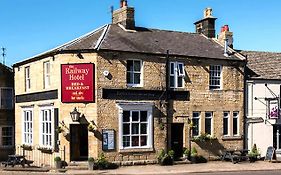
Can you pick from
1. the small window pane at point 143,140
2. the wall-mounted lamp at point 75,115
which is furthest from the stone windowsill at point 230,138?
the wall-mounted lamp at point 75,115

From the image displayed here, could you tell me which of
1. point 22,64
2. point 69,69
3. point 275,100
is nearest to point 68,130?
point 69,69

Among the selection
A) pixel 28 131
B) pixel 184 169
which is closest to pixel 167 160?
pixel 184 169

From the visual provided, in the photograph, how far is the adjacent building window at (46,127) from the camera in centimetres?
2417

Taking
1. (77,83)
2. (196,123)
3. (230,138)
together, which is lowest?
(230,138)

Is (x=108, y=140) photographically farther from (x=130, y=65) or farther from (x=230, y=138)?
(x=230, y=138)

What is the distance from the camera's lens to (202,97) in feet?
83.6

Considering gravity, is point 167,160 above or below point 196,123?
below

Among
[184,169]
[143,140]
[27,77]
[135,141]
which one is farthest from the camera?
[27,77]

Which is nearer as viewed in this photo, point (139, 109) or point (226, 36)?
point (139, 109)

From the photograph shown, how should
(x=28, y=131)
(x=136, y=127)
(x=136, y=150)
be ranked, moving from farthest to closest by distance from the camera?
1. (x=28, y=131)
2. (x=136, y=127)
3. (x=136, y=150)

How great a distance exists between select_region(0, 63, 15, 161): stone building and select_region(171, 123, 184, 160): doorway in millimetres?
11872

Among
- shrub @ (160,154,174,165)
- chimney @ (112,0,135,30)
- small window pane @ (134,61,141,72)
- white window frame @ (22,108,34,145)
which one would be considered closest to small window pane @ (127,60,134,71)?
small window pane @ (134,61,141,72)

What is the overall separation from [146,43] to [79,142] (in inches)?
266

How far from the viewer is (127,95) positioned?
23.3 m
